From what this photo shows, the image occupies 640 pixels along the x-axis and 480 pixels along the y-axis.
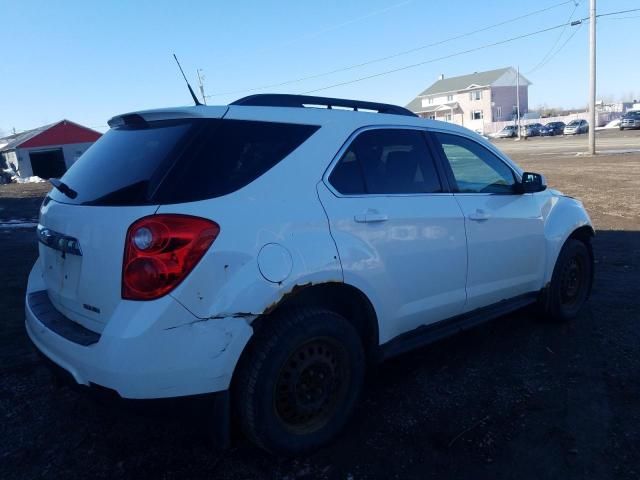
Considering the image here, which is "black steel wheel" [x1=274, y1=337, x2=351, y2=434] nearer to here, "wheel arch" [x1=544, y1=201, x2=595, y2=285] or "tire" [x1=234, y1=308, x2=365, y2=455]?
"tire" [x1=234, y1=308, x2=365, y2=455]

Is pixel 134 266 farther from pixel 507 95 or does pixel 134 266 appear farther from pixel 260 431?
pixel 507 95

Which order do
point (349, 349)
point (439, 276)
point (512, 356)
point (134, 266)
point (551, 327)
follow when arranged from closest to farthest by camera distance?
1. point (134, 266)
2. point (349, 349)
3. point (439, 276)
4. point (512, 356)
5. point (551, 327)

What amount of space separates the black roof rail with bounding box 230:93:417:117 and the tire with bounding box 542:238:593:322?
2064 millimetres

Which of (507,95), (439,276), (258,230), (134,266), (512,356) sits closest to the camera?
(134,266)

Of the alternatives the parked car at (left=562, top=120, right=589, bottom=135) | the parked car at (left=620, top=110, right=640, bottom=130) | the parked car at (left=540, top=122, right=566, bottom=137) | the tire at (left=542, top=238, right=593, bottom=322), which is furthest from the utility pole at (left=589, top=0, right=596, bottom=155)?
the parked car at (left=540, top=122, right=566, bottom=137)

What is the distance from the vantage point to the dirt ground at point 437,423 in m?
2.87

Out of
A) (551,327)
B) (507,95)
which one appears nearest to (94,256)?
(551,327)

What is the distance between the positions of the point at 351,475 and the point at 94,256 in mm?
1680

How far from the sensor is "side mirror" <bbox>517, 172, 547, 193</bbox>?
439 cm

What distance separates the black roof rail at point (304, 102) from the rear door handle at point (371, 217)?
0.80 metres

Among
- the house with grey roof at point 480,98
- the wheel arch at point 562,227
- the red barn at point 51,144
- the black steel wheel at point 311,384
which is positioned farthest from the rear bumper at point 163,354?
the house with grey roof at point 480,98

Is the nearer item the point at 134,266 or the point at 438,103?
the point at 134,266

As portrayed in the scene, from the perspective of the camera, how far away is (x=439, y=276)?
3.61 m

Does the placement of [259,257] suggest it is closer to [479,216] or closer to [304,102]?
[304,102]
